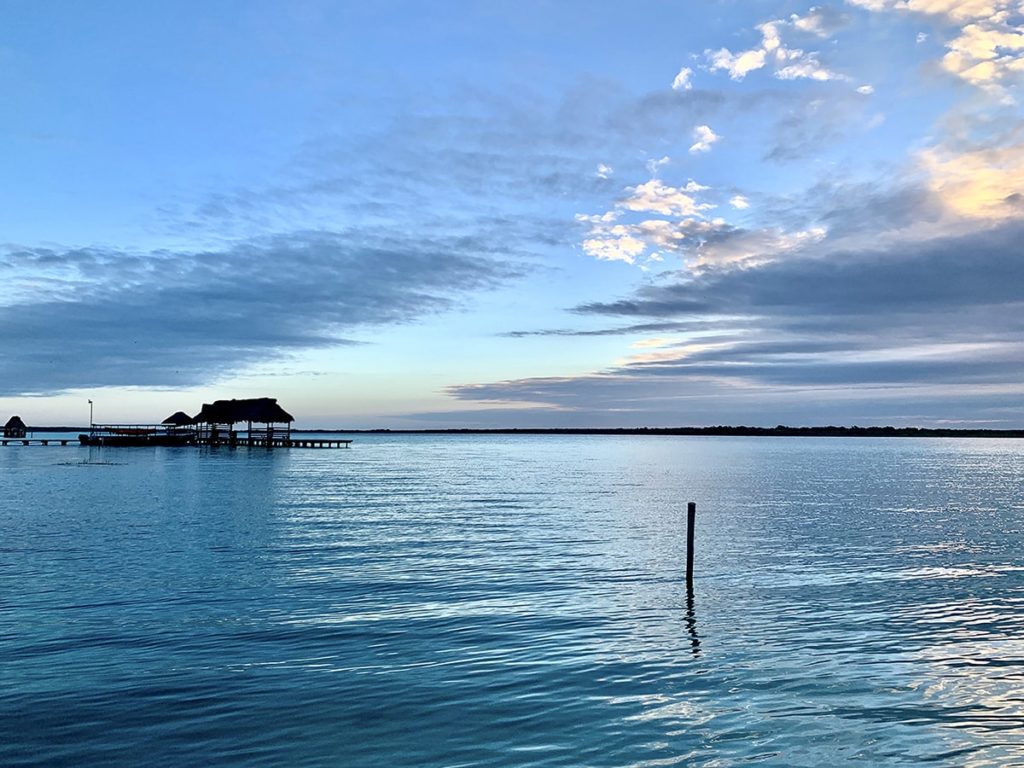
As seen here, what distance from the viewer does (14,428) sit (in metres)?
148

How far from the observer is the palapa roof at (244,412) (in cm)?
11256

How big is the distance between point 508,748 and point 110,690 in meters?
6.09

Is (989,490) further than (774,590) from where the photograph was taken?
Yes

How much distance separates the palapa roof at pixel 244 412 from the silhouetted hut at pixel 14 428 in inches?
2082

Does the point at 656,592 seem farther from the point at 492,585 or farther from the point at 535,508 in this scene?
the point at 535,508

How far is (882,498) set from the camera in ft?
160

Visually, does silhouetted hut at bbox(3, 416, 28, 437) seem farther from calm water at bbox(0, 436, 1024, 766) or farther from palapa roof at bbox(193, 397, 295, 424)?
calm water at bbox(0, 436, 1024, 766)

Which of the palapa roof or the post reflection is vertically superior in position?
the palapa roof

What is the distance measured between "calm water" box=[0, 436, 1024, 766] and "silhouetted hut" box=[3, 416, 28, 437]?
135 m

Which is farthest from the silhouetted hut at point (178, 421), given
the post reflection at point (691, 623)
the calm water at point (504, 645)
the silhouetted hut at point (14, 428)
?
the post reflection at point (691, 623)

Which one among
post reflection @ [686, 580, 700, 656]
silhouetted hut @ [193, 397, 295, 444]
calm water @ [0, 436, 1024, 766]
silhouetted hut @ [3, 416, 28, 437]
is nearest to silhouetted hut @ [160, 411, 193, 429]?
silhouetted hut @ [193, 397, 295, 444]

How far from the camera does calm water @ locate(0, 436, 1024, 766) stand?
9531 mm

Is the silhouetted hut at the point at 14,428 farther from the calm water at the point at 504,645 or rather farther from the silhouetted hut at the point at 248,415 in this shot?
the calm water at the point at 504,645

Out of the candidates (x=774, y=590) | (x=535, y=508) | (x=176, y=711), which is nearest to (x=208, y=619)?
(x=176, y=711)
